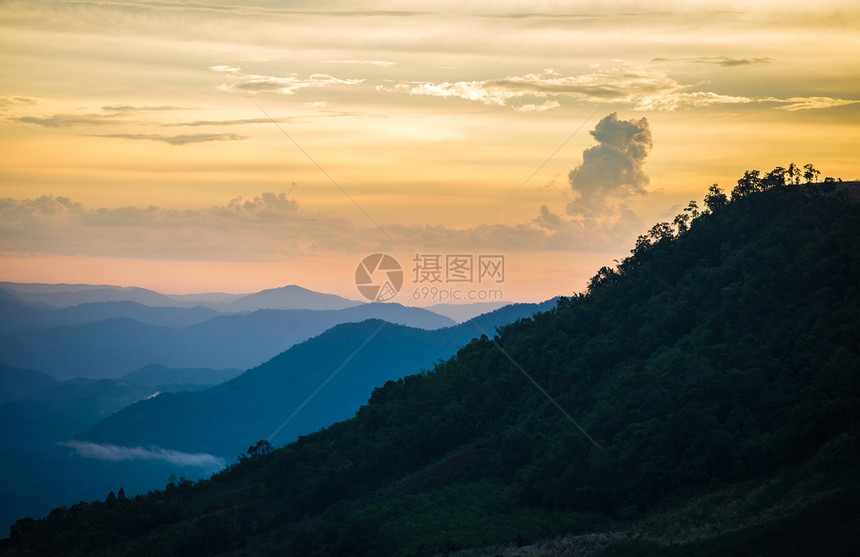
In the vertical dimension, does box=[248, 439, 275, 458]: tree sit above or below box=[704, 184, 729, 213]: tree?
below

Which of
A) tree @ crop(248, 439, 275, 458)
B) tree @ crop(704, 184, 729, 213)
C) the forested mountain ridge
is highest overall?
tree @ crop(704, 184, 729, 213)

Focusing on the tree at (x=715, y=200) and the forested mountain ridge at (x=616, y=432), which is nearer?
the forested mountain ridge at (x=616, y=432)

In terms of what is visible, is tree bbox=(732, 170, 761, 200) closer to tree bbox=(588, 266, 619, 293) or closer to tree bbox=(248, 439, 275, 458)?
tree bbox=(588, 266, 619, 293)

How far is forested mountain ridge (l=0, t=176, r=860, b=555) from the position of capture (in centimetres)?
5106

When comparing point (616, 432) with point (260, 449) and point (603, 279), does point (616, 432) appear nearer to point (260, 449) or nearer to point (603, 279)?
point (603, 279)

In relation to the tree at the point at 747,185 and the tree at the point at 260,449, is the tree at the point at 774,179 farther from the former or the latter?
the tree at the point at 260,449

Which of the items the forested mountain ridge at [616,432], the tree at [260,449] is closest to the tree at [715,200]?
the forested mountain ridge at [616,432]

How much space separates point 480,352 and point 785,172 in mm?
45276

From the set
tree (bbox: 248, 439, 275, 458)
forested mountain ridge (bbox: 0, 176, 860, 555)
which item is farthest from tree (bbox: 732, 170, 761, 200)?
tree (bbox: 248, 439, 275, 458)

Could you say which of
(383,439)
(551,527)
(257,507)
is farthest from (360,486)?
(551,527)

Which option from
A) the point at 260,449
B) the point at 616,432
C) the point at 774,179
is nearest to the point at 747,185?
the point at 774,179

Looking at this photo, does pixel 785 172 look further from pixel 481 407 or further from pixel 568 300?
pixel 481 407

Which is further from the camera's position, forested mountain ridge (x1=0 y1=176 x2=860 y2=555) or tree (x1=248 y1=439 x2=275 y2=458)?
tree (x1=248 y1=439 x2=275 y2=458)

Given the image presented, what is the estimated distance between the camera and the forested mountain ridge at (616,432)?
A: 5106 cm
